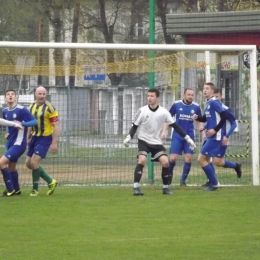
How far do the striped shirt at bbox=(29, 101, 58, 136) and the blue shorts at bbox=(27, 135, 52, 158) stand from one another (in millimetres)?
76

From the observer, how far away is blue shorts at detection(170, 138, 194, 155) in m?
18.1

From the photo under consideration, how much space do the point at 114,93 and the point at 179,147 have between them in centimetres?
215

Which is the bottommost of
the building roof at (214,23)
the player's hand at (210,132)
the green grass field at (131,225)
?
the green grass field at (131,225)

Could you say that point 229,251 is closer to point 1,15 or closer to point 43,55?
point 43,55

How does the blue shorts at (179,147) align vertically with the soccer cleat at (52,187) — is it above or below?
above

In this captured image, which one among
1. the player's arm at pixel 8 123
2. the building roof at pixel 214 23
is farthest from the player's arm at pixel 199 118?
the building roof at pixel 214 23

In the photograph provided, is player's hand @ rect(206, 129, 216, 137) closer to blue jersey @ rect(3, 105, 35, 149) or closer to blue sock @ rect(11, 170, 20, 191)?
blue jersey @ rect(3, 105, 35, 149)

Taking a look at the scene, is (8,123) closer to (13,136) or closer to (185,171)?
(13,136)

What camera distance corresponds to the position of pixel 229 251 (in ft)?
33.4

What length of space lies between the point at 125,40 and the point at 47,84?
2497 cm

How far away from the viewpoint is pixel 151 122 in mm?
16109

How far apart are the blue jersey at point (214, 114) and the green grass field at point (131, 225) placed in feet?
3.51

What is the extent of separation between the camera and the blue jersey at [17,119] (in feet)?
51.8

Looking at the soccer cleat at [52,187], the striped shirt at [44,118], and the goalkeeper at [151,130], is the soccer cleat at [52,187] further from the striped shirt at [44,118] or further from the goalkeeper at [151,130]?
the goalkeeper at [151,130]
